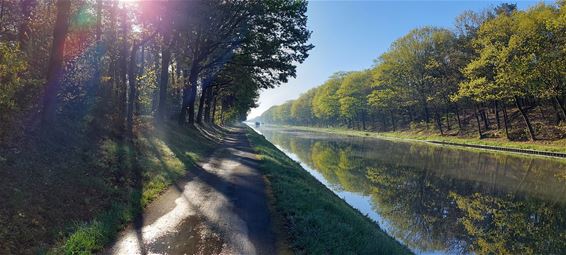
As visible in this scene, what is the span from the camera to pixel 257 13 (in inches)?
1015

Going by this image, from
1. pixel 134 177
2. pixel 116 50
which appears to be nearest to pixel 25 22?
pixel 116 50

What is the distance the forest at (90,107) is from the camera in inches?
293

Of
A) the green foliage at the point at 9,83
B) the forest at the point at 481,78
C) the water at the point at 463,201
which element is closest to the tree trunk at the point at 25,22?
the green foliage at the point at 9,83

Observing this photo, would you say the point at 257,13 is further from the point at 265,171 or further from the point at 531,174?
the point at 531,174

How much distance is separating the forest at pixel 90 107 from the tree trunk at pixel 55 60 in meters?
0.03

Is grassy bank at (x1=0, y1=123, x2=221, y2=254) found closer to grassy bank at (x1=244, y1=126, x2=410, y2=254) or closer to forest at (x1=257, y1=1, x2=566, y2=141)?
grassy bank at (x1=244, y1=126, x2=410, y2=254)

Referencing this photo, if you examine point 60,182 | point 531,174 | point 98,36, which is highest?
point 98,36

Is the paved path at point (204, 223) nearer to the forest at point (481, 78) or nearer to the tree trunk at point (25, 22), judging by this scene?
the tree trunk at point (25, 22)

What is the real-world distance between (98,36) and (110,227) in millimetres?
13846

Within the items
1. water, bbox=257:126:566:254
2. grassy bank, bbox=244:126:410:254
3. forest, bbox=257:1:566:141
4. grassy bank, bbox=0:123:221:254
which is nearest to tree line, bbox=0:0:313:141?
grassy bank, bbox=0:123:221:254

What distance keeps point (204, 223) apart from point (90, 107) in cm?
1132

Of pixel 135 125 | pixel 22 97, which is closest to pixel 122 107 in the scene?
pixel 135 125

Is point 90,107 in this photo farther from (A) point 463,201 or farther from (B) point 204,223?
(A) point 463,201

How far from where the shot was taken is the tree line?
11.3 metres
